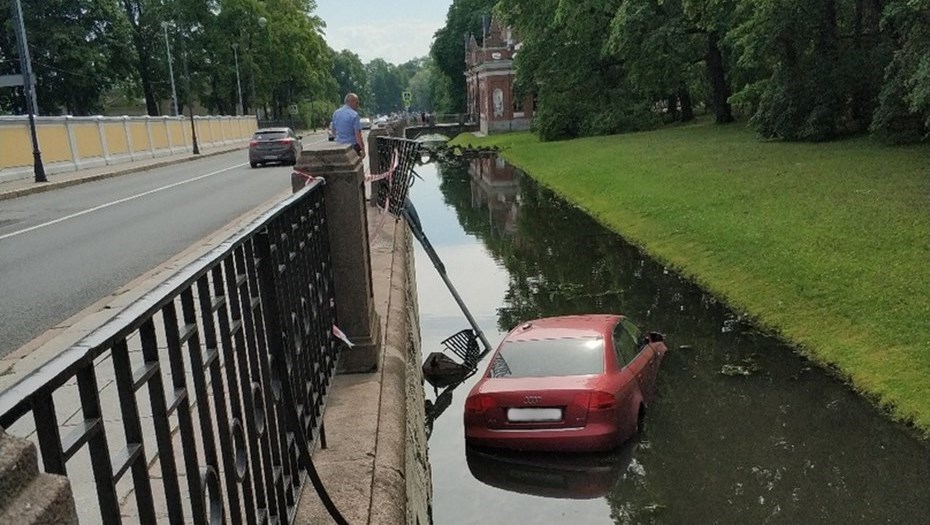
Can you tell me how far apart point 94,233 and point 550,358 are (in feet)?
31.8

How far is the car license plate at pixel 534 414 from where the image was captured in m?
8.59

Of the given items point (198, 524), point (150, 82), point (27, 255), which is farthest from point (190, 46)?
point (198, 524)

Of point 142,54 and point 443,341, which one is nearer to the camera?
point 443,341

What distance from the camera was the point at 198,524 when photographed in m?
2.33

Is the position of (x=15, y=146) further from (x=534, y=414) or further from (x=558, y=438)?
(x=558, y=438)

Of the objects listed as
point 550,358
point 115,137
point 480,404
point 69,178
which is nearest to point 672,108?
point 115,137

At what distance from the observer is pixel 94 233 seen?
A: 14.8m

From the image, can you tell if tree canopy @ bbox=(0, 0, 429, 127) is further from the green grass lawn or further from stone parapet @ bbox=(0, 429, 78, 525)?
stone parapet @ bbox=(0, 429, 78, 525)

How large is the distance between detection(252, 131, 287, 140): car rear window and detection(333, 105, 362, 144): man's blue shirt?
50.6ft

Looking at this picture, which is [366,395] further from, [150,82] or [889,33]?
[150,82]

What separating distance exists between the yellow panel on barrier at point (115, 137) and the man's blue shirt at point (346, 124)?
23.0 metres

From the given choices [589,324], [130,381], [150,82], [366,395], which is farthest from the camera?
[150,82]

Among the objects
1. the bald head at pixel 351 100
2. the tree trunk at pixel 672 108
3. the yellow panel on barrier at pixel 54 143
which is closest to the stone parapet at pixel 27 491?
the bald head at pixel 351 100

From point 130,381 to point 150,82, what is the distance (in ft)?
261
